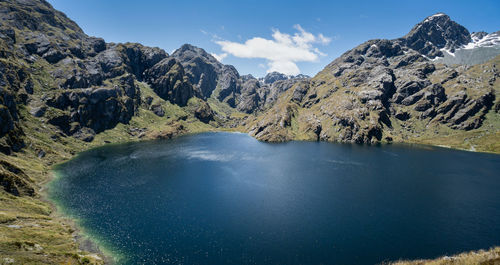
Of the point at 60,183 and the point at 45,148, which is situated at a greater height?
the point at 45,148

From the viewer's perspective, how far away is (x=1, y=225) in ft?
180

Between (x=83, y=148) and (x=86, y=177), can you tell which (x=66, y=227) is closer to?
(x=86, y=177)

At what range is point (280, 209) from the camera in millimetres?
84250

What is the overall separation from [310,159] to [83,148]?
188 meters

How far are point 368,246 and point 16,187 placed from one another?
11750 cm

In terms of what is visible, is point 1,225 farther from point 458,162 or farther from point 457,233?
point 458,162

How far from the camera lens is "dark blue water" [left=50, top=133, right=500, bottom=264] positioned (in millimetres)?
59750

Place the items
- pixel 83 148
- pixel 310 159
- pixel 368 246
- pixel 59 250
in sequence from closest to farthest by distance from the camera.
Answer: pixel 59 250, pixel 368 246, pixel 310 159, pixel 83 148

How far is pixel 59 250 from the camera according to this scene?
52.4 meters

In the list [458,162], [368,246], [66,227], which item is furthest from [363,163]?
[66,227]

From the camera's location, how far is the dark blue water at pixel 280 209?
196 feet

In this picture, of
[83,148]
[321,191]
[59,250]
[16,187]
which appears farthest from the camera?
[83,148]

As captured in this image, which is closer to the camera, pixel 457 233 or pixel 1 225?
pixel 1 225

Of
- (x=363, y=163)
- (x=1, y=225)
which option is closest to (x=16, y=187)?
(x=1, y=225)
